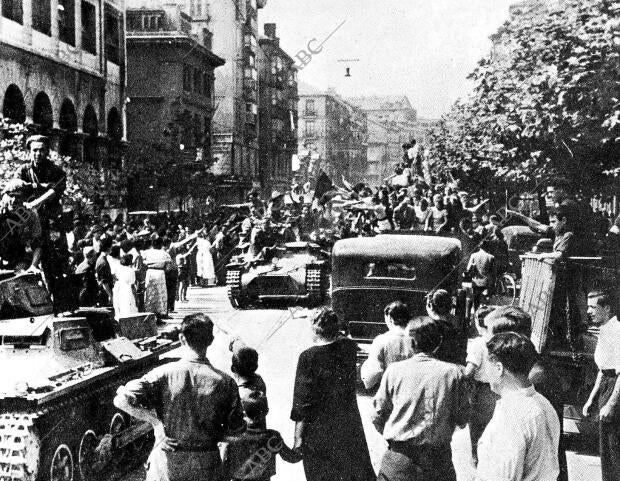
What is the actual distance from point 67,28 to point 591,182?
22540 millimetres

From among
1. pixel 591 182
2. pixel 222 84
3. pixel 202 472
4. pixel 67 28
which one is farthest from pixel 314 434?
pixel 222 84

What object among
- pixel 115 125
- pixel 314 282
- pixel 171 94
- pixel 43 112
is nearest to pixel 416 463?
pixel 314 282

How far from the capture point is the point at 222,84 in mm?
60656

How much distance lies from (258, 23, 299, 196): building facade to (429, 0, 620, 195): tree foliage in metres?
40.7

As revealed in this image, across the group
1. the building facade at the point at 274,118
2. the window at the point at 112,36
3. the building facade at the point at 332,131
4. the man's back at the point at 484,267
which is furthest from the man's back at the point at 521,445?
the building facade at the point at 332,131

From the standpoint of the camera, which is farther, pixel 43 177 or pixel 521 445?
pixel 43 177

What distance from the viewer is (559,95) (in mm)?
15617

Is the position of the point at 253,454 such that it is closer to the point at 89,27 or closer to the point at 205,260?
the point at 205,260

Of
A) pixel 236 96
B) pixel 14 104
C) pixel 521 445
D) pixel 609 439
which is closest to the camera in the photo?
pixel 521 445

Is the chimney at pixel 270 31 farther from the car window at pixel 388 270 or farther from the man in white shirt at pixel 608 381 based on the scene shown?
the man in white shirt at pixel 608 381

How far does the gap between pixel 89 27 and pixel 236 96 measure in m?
26.4

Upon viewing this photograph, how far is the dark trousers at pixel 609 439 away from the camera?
6.37 metres

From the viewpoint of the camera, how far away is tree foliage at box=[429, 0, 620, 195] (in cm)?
1389

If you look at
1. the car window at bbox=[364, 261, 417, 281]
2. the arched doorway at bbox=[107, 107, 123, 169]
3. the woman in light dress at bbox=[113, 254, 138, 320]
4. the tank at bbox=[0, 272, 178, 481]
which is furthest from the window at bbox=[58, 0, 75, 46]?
the tank at bbox=[0, 272, 178, 481]
